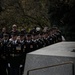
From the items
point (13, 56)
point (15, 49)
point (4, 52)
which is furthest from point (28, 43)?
point (4, 52)

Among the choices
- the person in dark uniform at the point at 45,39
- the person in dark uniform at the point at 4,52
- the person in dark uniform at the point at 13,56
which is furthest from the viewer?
the person in dark uniform at the point at 45,39

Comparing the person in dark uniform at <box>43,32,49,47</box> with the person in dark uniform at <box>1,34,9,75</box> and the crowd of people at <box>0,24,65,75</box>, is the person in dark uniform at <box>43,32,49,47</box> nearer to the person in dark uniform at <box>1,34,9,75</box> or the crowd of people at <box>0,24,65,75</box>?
the crowd of people at <box>0,24,65,75</box>

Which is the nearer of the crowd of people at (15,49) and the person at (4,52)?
the crowd of people at (15,49)

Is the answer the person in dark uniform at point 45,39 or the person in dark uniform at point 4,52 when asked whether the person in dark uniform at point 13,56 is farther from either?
the person in dark uniform at point 45,39

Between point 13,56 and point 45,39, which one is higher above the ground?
point 45,39

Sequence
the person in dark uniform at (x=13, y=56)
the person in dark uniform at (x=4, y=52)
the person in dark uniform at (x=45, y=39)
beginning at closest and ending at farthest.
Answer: the person in dark uniform at (x=13, y=56) → the person in dark uniform at (x=4, y=52) → the person in dark uniform at (x=45, y=39)

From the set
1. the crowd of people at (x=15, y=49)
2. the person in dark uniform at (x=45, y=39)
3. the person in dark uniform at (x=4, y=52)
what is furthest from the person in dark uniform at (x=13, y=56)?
the person in dark uniform at (x=45, y=39)

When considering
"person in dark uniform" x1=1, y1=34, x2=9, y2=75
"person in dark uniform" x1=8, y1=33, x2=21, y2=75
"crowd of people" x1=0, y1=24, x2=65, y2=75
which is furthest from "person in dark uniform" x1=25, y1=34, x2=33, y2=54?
"person in dark uniform" x1=1, y1=34, x2=9, y2=75

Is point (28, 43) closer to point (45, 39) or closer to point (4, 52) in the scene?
point (4, 52)

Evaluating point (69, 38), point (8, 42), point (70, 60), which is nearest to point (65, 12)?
point (8, 42)

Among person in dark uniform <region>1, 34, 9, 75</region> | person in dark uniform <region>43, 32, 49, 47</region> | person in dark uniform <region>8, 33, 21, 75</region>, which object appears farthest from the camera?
person in dark uniform <region>43, 32, 49, 47</region>

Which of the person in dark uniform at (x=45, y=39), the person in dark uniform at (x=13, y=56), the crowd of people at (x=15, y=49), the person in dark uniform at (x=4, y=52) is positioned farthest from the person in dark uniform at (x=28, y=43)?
the person in dark uniform at (x=45, y=39)

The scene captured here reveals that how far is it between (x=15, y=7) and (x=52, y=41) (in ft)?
30.5

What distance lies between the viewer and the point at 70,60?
4.59 meters
